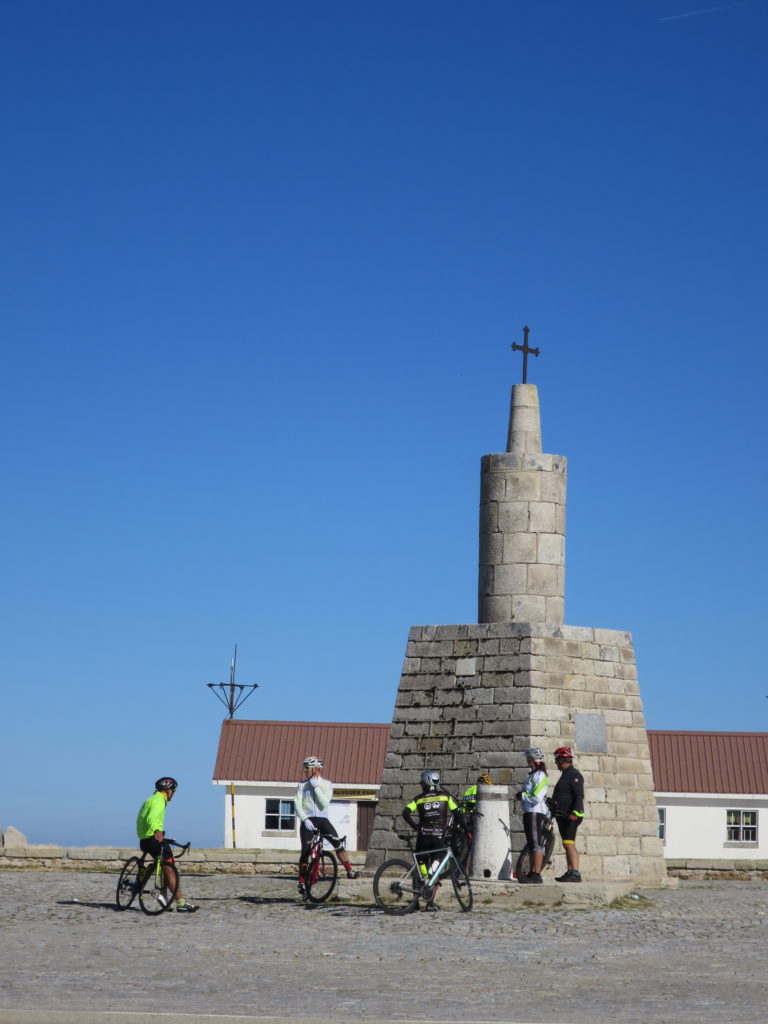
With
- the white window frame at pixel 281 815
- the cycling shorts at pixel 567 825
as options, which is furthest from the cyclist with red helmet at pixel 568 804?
the white window frame at pixel 281 815

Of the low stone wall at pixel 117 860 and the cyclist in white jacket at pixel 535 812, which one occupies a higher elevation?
the cyclist in white jacket at pixel 535 812

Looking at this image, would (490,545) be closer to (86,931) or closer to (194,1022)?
(86,931)

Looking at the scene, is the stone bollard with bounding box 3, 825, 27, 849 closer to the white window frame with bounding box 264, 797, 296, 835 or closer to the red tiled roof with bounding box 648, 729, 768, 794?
the white window frame with bounding box 264, 797, 296, 835

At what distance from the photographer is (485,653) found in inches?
771

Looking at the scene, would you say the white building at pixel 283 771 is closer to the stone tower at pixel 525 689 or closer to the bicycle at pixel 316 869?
the stone tower at pixel 525 689

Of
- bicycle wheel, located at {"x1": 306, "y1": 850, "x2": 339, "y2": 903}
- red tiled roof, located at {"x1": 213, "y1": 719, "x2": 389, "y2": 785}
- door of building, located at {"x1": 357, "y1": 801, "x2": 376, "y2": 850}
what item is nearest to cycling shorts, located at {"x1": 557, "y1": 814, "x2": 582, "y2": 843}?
bicycle wheel, located at {"x1": 306, "y1": 850, "x2": 339, "y2": 903}

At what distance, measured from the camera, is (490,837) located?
55.7 ft

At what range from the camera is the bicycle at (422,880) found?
49.2ft

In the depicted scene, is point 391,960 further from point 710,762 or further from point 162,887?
point 710,762

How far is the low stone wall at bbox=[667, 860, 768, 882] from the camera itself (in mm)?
22859

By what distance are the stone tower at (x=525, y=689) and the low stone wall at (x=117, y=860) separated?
4426 millimetres

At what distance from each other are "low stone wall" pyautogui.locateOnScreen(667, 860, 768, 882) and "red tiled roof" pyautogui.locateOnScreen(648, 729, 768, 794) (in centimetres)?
2123

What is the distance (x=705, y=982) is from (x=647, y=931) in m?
3.43

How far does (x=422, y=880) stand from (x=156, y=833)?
2.81 metres
